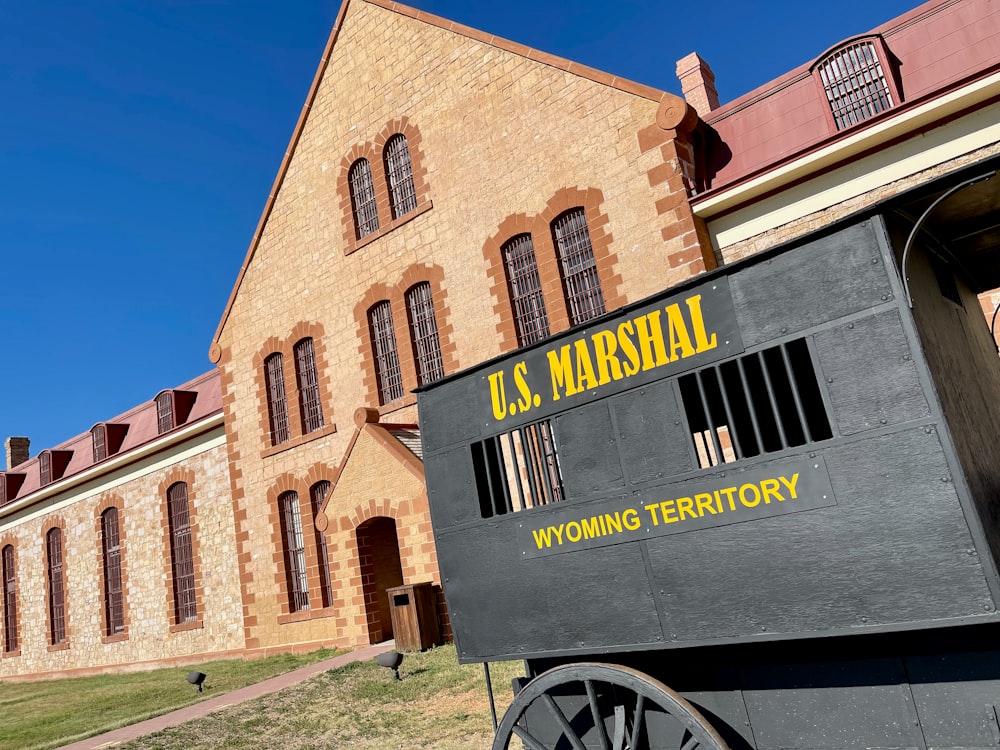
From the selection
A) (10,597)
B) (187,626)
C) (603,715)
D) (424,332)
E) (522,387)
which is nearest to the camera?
(603,715)

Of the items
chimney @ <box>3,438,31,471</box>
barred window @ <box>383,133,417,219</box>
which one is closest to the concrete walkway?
barred window @ <box>383,133,417,219</box>

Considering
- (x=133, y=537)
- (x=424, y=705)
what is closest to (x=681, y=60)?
(x=424, y=705)

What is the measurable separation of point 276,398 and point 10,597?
698 inches

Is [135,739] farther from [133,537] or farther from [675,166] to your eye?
[133,537]

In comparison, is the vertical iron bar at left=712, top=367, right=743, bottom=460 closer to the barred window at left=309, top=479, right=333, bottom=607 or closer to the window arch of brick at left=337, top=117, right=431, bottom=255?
the window arch of brick at left=337, top=117, right=431, bottom=255

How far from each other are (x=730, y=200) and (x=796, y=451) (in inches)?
329

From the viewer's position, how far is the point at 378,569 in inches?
568

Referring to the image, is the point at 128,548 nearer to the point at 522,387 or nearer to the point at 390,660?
the point at 390,660

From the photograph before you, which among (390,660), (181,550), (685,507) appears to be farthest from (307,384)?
(685,507)

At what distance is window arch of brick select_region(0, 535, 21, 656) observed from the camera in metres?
26.6

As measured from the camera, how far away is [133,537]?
21.3m

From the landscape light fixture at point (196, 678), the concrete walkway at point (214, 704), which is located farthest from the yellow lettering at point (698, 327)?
the landscape light fixture at point (196, 678)

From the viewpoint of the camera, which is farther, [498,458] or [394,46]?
[394,46]

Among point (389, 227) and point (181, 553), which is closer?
point (389, 227)
